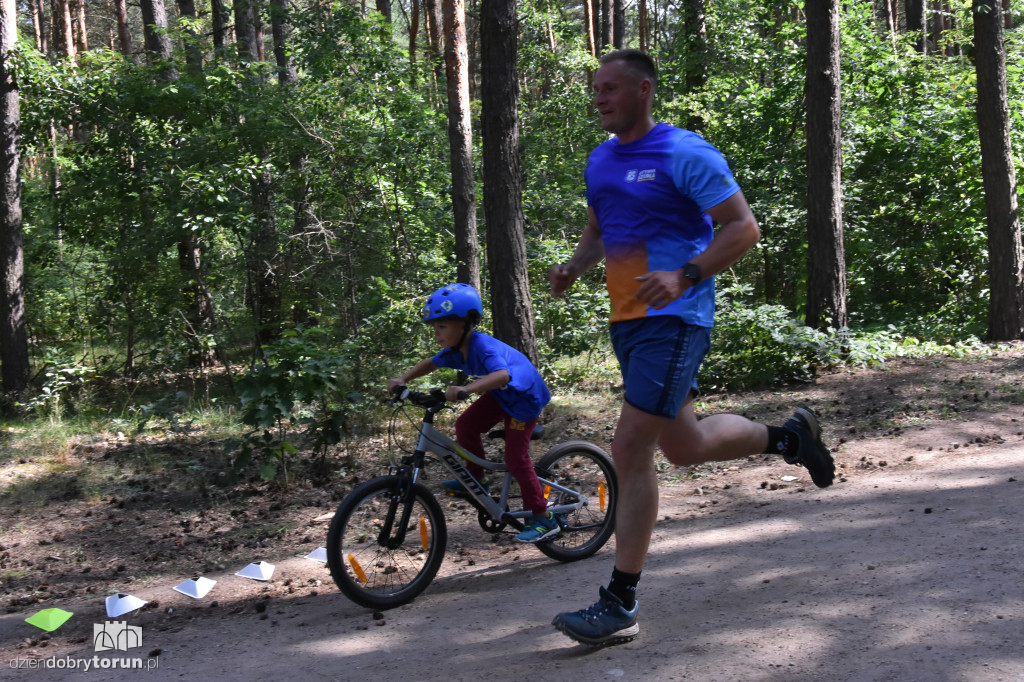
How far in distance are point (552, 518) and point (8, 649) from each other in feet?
9.33

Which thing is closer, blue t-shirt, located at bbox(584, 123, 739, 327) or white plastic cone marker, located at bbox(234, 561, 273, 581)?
blue t-shirt, located at bbox(584, 123, 739, 327)

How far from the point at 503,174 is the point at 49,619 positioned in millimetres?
5605

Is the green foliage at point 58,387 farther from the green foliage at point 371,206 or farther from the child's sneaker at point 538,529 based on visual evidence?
the child's sneaker at point 538,529

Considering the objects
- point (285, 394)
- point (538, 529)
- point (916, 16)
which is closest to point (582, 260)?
point (538, 529)

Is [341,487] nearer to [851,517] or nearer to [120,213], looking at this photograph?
[851,517]

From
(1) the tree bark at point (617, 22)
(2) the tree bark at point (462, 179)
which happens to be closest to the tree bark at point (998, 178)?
(2) the tree bark at point (462, 179)

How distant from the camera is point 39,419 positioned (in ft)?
34.9

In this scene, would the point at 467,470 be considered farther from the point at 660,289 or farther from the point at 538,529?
the point at 660,289

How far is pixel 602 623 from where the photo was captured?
3.57m

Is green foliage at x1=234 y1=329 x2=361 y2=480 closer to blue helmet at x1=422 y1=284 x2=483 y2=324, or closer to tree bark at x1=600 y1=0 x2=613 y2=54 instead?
blue helmet at x1=422 y1=284 x2=483 y2=324

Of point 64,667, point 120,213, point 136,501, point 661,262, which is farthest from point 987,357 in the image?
point 120,213

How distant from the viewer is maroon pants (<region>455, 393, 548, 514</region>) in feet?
15.9

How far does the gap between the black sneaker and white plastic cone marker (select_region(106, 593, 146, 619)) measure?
137 inches

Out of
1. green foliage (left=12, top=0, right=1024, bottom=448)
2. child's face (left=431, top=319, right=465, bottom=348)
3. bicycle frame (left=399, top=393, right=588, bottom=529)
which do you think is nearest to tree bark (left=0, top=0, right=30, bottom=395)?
green foliage (left=12, top=0, right=1024, bottom=448)
